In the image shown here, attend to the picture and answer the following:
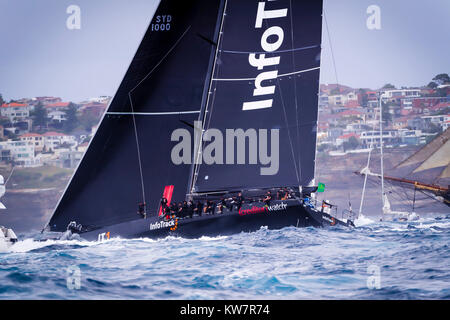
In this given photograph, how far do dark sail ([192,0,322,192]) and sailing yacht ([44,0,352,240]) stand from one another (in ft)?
0.11

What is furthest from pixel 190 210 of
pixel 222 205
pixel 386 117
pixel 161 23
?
pixel 386 117

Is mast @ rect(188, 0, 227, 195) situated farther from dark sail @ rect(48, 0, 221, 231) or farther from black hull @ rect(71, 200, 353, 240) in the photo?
black hull @ rect(71, 200, 353, 240)

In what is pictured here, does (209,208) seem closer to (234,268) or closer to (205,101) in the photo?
(205,101)

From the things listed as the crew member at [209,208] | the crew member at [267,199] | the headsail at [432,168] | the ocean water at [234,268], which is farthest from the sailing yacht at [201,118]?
the headsail at [432,168]

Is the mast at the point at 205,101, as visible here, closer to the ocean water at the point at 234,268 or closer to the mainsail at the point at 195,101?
the mainsail at the point at 195,101

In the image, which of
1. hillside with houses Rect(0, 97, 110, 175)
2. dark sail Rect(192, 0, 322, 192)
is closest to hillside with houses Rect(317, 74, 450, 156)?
hillside with houses Rect(0, 97, 110, 175)

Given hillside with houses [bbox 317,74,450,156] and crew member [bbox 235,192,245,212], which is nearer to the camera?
crew member [bbox 235,192,245,212]

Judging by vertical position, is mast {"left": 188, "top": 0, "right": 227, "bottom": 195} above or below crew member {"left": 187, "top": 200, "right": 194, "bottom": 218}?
above

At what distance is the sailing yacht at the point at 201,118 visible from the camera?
2064cm

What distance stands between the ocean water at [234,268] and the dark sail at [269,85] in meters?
2.35

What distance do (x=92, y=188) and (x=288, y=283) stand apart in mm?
9737

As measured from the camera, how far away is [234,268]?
1435cm

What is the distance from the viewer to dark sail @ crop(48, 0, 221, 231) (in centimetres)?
2066
